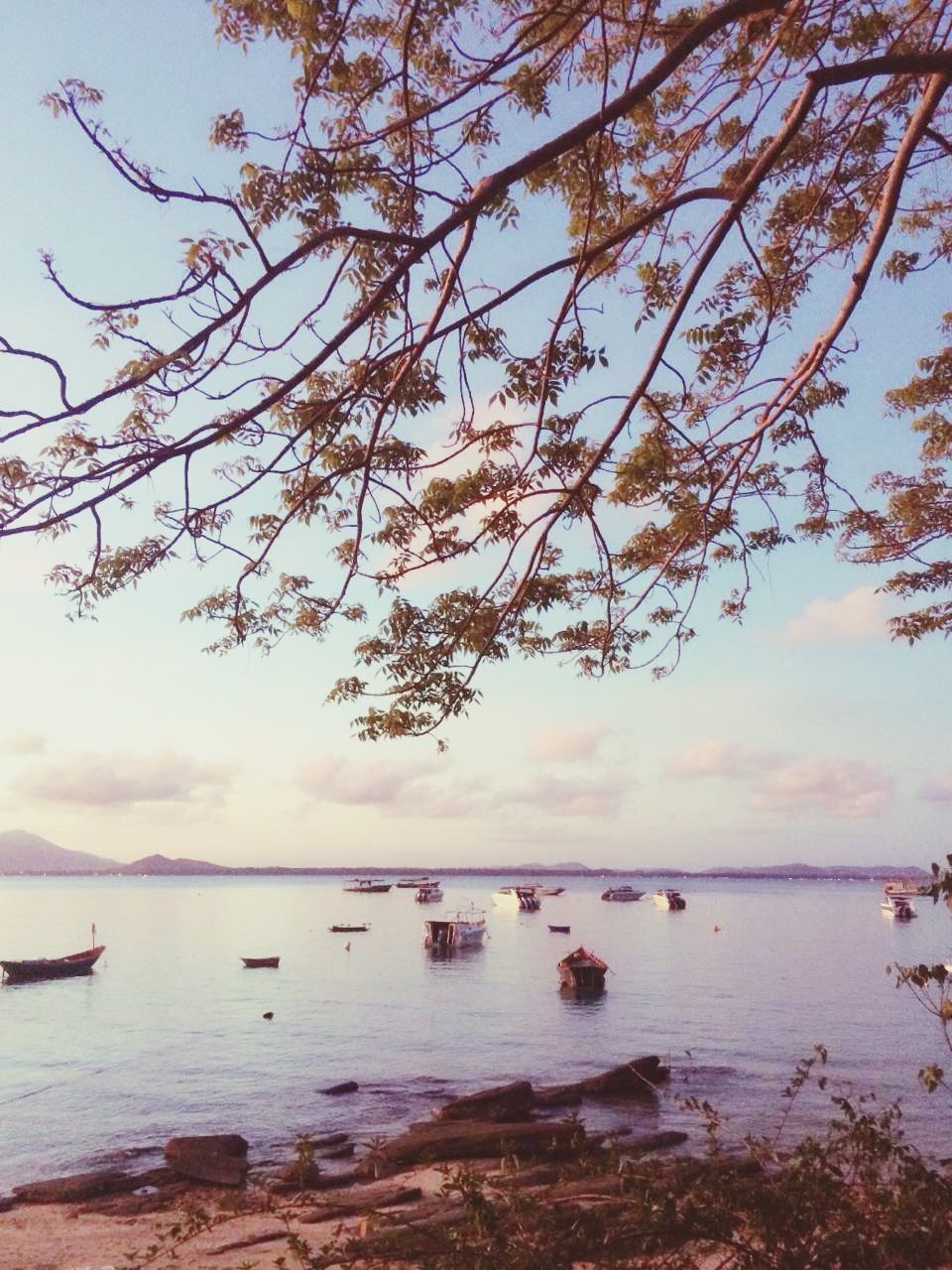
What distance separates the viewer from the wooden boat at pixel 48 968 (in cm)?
5278

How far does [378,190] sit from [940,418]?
37.8 feet

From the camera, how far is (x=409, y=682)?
8.10 metres

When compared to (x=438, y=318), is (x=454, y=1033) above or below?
below

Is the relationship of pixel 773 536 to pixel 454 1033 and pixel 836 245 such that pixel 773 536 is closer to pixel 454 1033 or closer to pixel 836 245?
pixel 836 245

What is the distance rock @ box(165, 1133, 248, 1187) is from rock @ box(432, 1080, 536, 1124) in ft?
15.8

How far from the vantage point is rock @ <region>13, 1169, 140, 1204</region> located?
1717 centimetres

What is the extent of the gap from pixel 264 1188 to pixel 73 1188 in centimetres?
861

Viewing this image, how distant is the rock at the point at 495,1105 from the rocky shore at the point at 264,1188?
0.10 feet

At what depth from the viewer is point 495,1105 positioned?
2123 cm

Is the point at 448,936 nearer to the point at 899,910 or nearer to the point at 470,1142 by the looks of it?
the point at 470,1142

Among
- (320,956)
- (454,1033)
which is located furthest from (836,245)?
(320,956)

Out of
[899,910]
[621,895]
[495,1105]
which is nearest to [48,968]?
[495,1105]

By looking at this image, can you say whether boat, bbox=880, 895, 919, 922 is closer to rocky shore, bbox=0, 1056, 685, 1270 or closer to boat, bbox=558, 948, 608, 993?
boat, bbox=558, 948, 608, 993

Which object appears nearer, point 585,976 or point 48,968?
point 585,976
